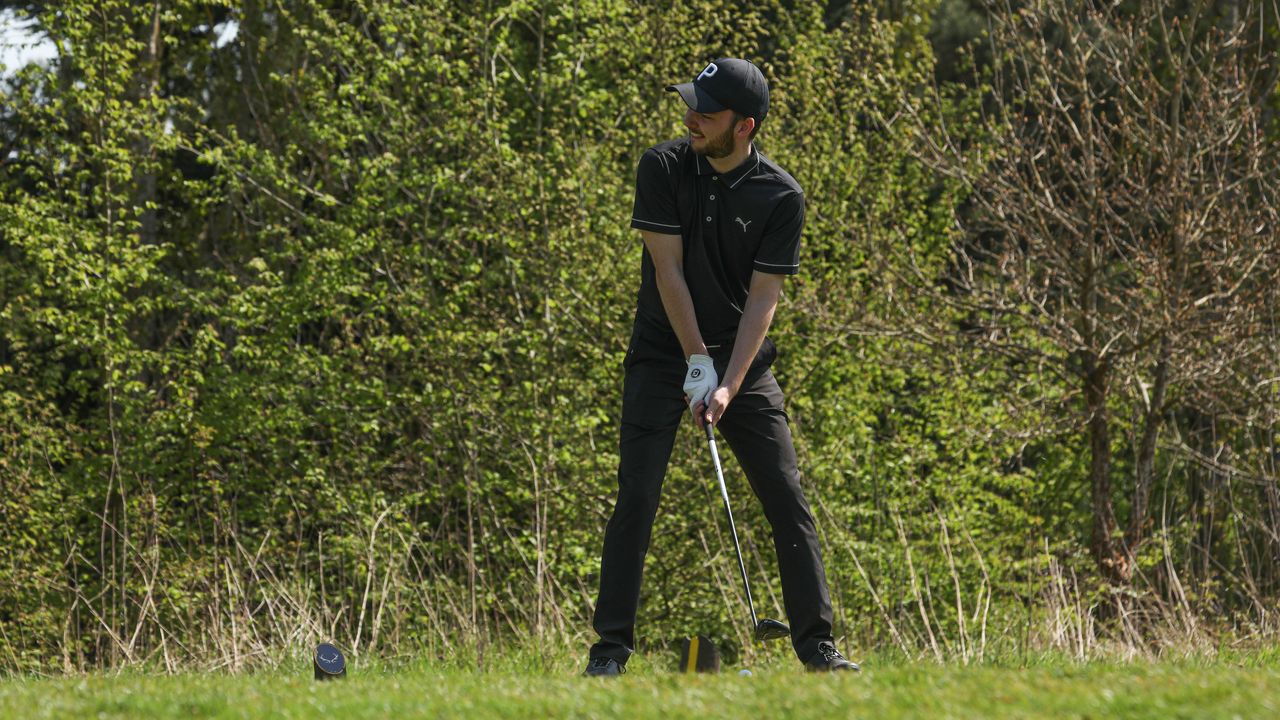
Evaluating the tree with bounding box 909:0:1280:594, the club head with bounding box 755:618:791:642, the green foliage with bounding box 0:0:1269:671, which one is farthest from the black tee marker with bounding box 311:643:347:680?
the tree with bounding box 909:0:1280:594

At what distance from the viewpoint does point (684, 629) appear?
11875 millimetres

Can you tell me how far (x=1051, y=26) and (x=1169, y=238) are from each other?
7.60m

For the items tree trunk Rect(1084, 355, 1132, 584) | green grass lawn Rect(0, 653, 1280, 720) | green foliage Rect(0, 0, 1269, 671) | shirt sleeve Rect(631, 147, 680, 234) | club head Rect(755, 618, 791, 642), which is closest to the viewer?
green grass lawn Rect(0, 653, 1280, 720)

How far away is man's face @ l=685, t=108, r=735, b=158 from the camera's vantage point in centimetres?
474

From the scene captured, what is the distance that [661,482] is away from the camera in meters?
4.73

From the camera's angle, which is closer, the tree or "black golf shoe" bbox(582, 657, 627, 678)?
"black golf shoe" bbox(582, 657, 627, 678)

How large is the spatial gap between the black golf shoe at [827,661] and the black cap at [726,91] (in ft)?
5.76

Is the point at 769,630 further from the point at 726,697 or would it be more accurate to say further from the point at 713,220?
the point at 713,220

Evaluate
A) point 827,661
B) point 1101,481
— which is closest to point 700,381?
point 827,661

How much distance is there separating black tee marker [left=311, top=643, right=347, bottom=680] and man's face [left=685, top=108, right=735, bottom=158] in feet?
6.85

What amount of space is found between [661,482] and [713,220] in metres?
0.91

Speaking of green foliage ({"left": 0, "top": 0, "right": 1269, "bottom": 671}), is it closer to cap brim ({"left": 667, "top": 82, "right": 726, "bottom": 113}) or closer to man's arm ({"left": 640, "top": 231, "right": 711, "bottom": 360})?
man's arm ({"left": 640, "top": 231, "right": 711, "bottom": 360})

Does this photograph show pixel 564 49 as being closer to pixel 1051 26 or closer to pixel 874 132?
pixel 874 132

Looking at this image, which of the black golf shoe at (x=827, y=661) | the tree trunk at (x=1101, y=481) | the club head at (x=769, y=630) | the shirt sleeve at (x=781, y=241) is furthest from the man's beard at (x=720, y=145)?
the tree trunk at (x=1101, y=481)
